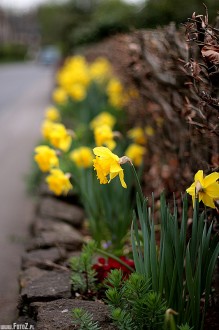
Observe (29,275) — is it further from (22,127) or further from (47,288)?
(22,127)

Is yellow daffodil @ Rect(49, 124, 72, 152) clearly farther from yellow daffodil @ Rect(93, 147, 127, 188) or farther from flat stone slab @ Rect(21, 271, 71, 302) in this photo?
yellow daffodil @ Rect(93, 147, 127, 188)

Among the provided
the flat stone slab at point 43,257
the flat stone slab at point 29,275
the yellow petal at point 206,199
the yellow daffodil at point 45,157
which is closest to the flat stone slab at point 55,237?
the flat stone slab at point 43,257

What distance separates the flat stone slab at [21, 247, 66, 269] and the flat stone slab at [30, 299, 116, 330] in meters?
0.63

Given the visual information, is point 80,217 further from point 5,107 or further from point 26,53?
point 26,53

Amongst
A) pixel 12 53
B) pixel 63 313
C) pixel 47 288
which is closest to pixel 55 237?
pixel 47 288

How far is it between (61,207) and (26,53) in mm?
72097

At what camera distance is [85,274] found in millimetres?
2480

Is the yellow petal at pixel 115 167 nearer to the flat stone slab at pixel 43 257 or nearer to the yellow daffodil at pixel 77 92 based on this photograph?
the flat stone slab at pixel 43 257

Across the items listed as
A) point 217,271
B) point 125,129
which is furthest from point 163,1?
point 217,271

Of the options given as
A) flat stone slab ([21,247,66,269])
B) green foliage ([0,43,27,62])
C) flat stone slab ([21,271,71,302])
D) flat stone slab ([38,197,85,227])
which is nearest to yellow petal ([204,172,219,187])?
flat stone slab ([21,271,71,302])

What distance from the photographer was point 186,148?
11.6 ft

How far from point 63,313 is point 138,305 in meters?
0.40

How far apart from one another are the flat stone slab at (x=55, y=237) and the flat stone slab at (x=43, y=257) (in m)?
0.07

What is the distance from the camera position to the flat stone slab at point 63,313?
A: 204 cm
